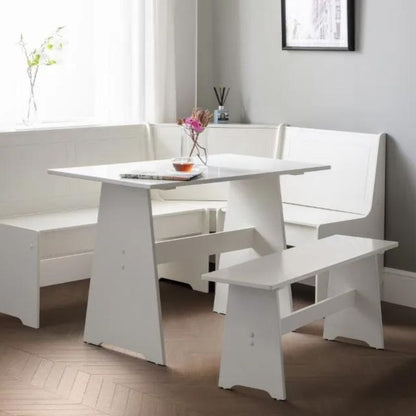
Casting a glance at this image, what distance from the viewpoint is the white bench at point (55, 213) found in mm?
4789

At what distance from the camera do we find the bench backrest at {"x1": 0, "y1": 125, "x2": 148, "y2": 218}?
5199mm

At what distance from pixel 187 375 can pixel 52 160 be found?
1820 mm

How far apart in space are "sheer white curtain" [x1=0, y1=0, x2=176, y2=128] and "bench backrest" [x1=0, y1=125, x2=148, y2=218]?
253 mm

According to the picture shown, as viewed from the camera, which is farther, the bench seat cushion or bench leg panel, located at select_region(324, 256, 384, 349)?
the bench seat cushion

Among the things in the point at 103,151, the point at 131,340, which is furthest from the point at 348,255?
Result: the point at 103,151

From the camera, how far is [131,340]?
430cm

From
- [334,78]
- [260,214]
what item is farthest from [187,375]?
[334,78]

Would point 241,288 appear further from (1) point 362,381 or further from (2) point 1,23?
(2) point 1,23

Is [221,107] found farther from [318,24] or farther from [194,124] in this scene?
[194,124]

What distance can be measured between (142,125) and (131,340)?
1.89 meters

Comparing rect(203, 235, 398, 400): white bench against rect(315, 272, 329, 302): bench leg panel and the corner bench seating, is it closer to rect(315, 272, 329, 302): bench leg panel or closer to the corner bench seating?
Answer: rect(315, 272, 329, 302): bench leg panel

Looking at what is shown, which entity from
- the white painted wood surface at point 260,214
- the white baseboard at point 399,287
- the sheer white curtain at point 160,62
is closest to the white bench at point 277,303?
the white painted wood surface at point 260,214

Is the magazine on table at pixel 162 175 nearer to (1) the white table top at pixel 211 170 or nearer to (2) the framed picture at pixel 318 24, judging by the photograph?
(1) the white table top at pixel 211 170

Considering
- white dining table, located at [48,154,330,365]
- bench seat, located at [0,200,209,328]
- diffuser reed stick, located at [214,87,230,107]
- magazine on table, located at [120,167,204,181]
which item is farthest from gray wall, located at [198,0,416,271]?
magazine on table, located at [120,167,204,181]
